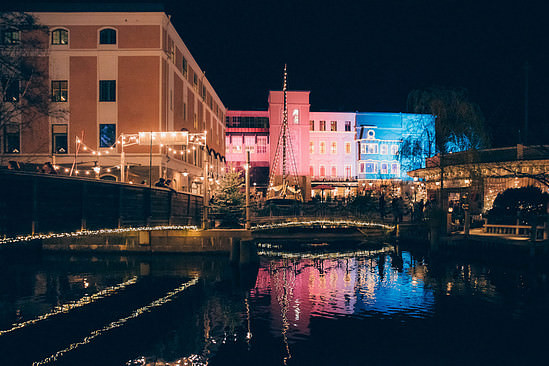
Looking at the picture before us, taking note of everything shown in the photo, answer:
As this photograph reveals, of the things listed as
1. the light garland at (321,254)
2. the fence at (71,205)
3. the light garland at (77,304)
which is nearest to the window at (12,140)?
the fence at (71,205)

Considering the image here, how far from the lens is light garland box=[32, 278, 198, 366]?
12141 millimetres

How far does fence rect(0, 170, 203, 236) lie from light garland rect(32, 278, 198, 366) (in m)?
4.27

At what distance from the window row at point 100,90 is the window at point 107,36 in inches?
120

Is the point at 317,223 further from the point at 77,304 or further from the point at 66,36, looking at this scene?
the point at 66,36

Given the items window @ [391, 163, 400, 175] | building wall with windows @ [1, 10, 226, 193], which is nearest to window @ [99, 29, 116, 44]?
building wall with windows @ [1, 10, 226, 193]

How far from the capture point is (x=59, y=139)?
37.5 m

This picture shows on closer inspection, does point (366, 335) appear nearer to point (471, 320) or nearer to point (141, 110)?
point (471, 320)

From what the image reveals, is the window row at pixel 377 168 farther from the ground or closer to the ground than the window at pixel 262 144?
closer to the ground

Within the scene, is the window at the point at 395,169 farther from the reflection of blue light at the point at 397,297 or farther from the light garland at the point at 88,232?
the light garland at the point at 88,232

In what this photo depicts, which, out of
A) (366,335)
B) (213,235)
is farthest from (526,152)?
(366,335)

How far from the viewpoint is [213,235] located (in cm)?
2527

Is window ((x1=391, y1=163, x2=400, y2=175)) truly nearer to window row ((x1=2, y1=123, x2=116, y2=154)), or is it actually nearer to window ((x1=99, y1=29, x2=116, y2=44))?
window row ((x1=2, y1=123, x2=116, y2=154))

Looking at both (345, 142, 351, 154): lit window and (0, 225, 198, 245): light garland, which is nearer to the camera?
(0, 225, 198, 245): light garland

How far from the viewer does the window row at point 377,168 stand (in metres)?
72.4
